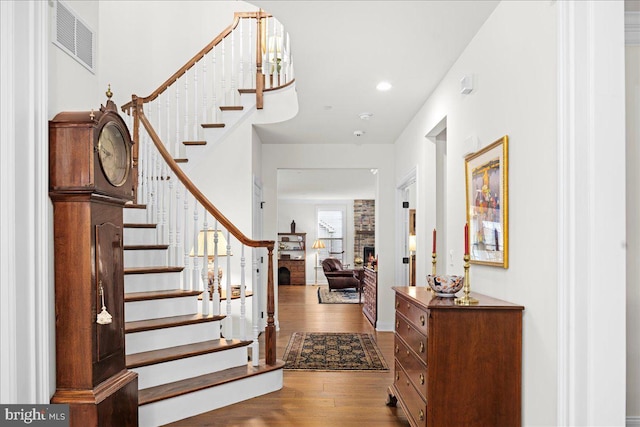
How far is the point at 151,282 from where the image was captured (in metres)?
3.89

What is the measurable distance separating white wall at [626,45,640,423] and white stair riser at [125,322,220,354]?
2.83 metres

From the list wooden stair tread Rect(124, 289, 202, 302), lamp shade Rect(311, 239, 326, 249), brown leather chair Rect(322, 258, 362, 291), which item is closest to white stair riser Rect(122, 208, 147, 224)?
wooden stair tread Rect(124, 289, 202, 302)

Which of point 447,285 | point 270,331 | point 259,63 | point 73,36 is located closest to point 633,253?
point 447,285

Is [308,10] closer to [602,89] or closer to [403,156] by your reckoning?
[602,89]

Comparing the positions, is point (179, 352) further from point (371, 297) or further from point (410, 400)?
point (371, 297)

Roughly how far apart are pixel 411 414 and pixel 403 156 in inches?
146

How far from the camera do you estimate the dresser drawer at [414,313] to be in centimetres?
258

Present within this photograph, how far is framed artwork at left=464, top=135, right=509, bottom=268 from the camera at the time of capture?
256 cm

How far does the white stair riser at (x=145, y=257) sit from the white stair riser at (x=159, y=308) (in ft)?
1.68

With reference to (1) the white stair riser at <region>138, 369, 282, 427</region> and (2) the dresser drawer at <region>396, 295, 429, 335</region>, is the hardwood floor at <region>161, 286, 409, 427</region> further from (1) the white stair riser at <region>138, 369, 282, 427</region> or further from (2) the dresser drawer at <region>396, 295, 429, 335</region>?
(2) the dresser drawer at <region>396, 295, 429, 335</region>

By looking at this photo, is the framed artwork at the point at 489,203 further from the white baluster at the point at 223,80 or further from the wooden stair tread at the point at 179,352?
the white baluster at the point at 223,80

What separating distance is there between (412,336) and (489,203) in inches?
36.2

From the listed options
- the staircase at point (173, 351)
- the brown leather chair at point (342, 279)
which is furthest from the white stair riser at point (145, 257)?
the brown leather chair at point (342, 279)

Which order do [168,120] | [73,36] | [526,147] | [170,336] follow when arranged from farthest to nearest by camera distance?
[168,120], [170,336], [526,147], [73,36]
